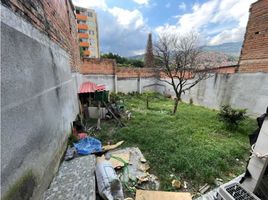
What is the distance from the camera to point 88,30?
1253 inches

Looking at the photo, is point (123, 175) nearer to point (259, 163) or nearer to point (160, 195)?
point (160, 195)

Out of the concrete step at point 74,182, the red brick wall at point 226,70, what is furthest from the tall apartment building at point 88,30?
the concrete step at point 74,182

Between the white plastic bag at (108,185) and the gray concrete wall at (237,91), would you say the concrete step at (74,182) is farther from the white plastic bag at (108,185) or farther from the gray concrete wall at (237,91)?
the gray concrete wall at (237,91)

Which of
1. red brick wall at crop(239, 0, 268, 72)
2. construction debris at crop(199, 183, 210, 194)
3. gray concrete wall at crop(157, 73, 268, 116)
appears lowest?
construction debris at crop(199, 183, 210, 194)

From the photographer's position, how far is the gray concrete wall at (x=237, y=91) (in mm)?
5625

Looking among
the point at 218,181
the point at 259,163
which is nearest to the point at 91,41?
the point at 218,181

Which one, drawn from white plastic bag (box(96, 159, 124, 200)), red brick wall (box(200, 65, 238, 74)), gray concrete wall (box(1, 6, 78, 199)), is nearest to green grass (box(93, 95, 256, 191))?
white plastic bag (box(96, 159, 124, 200))

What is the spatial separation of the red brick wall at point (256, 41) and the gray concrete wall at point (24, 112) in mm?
7025

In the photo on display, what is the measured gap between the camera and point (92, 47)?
32.6 m

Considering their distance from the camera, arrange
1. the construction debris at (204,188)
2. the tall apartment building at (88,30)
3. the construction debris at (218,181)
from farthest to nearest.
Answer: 1. the tall apartment building at (88,30)
2. the construction debris at (218,181)
3. the construction debris at (204,188)

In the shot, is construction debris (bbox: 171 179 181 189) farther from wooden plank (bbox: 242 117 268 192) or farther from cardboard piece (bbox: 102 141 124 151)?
cardboard piece (bbox: 102 141 124 151)

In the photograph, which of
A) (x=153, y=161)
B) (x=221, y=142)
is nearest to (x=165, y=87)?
(x=221, y=142)

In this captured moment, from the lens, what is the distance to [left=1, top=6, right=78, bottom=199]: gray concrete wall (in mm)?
1244

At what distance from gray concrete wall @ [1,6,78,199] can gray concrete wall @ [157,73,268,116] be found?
22.3ft
